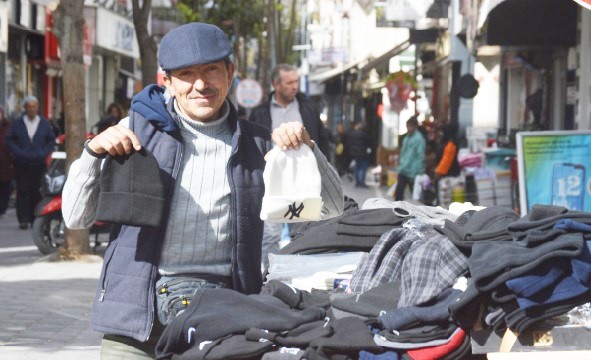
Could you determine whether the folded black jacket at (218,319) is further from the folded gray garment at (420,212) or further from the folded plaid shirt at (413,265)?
the folded gray garment at (420,212)

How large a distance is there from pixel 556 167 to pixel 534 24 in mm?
6850

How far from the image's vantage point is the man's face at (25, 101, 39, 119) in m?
17.8

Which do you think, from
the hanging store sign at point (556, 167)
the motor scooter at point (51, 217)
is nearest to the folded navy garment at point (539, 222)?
the hanging store sign at point (556, 167)

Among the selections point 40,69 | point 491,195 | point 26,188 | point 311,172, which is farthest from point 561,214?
point 40,69

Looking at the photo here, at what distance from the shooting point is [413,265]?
450 cm

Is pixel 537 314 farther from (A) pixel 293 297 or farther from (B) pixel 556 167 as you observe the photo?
(B) pixel 556 167

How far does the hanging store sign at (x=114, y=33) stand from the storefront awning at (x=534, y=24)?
15978 millimetres

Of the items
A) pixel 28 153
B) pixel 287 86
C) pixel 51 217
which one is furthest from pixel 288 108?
pixel 28 153

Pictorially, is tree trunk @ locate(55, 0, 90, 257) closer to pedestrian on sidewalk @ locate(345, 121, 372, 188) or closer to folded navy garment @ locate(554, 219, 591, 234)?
folded navy garment @ locate(554, 219, 591, 234)

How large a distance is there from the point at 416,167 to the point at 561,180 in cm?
1286

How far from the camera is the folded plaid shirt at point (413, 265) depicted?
170 inches

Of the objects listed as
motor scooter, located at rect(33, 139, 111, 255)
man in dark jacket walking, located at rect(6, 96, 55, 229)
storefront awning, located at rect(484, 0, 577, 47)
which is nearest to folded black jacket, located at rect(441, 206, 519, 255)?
motor scooter, located at rect(33, 139, 111, 255)

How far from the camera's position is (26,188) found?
17.6 meters

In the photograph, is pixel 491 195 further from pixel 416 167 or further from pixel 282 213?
pixel 282 213
